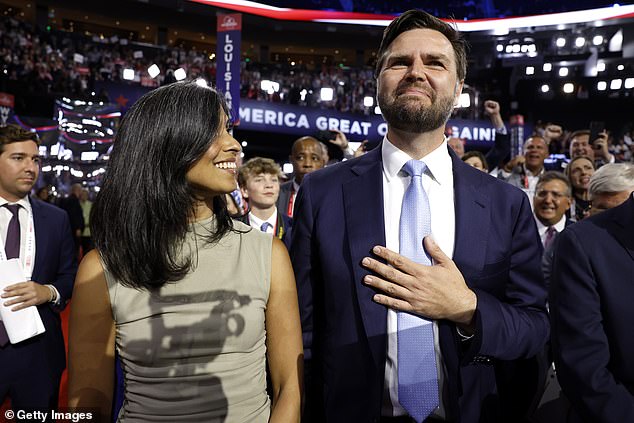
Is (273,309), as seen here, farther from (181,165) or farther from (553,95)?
(553,95)

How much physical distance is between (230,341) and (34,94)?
12.6m

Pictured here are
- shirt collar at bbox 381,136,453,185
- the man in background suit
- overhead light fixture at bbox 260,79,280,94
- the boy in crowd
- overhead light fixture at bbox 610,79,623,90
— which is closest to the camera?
shirt collar at bbox 381,136,453,185

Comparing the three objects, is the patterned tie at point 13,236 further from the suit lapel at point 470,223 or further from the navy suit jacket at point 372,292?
the suit lapel at point 470,223

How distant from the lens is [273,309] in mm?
1539

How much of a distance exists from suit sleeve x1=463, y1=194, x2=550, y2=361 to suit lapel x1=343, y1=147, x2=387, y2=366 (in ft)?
0.77

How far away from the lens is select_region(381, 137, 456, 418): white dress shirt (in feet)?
4.84

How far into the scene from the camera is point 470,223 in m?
1.53

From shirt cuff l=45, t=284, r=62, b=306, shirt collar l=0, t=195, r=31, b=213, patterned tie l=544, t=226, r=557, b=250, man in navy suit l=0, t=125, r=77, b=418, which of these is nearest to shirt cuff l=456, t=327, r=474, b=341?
man in navy suit l=0, t=125, r=77, b=418

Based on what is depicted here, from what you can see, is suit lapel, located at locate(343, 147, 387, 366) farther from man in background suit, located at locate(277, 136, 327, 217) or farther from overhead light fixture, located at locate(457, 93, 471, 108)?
man in background suit, located at locate(277, 136, 327, 217)

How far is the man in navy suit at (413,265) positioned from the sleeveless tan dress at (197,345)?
0.18 m

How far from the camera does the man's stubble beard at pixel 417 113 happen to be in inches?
60.6

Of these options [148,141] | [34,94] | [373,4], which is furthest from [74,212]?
[373,4]

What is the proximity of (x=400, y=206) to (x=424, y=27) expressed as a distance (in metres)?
0.53

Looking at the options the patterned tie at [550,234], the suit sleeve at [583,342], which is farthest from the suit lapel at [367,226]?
the patterned tie at [550,234]
